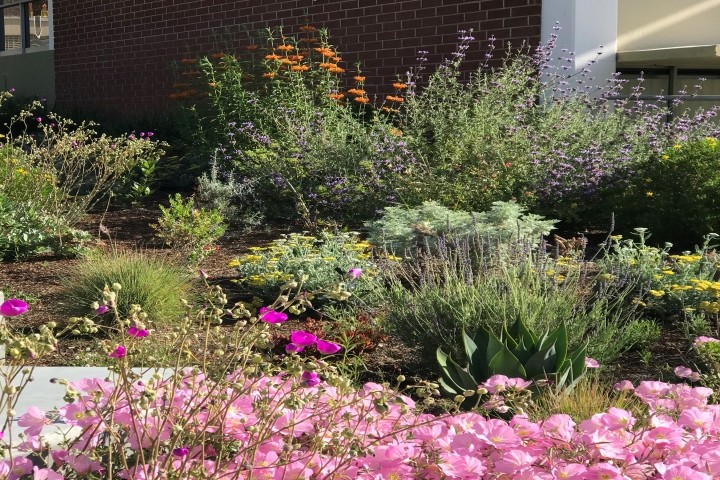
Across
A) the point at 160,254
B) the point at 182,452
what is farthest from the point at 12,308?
the point at 160,254

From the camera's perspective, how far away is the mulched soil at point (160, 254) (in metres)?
5.21

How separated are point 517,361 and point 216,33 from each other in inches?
490

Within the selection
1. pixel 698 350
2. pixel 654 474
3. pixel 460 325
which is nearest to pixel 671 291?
pixel 698 350

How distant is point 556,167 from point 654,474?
6690 mm

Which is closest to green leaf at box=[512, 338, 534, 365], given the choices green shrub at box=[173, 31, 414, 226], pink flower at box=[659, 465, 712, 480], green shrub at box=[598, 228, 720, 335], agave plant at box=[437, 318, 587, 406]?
agave plant at box=[437, 318, 587, 406]

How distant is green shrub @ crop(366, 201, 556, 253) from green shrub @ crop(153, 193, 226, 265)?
51.7 inches

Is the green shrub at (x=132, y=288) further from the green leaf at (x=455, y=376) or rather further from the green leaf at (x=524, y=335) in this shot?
the green leaf at (x=524, y=335)

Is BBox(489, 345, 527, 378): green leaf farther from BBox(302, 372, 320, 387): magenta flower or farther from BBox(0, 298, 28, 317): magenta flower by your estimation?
BBox(0, 298, 28, 317): magenta flower

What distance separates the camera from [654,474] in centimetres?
259

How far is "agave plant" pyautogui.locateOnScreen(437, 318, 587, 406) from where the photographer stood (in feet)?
13.6

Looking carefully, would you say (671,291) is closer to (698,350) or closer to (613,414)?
(698,350)

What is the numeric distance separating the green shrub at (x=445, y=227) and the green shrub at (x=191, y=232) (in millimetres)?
1313

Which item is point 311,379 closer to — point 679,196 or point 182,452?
point 182,452

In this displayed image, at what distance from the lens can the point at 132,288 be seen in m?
6.06
